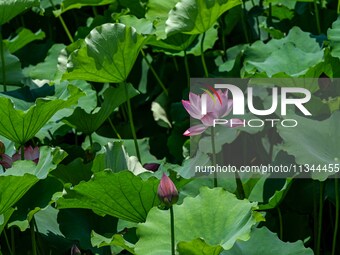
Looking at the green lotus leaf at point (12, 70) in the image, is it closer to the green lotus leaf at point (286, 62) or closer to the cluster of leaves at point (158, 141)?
the cluster of leaves at point (158, 141)

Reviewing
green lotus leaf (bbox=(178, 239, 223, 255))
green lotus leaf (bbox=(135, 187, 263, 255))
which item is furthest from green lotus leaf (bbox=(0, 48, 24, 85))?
green lotus leaf (bbox=(178, 239, 223, 255))

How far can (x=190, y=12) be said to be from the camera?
6.34ft

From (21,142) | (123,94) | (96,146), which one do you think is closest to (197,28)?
(123,94)

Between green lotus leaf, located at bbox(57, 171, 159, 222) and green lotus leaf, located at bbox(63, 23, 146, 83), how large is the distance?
0.39 m

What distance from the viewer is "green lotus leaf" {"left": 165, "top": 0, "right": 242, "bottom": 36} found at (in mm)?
1918

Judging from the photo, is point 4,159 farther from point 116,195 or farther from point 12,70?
point 12,70

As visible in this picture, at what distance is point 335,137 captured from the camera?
5.54 ft

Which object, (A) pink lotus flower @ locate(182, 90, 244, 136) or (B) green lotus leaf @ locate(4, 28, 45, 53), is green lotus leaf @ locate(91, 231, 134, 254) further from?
(B) green lotus leaf @ locate(4, 28, 45, 53)

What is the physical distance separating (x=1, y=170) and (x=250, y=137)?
62cm

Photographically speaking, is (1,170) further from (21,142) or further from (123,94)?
(123,94)

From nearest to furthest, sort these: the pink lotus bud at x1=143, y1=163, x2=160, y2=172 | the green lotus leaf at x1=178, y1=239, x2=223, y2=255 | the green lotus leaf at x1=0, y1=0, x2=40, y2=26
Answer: the green lotus leaf at x1=178, y1=239, x2=223, y2=255, the pink lotus bud at x1=143, y1=163, x2=160, y2=172, the green lotus leaf at x1=0, y1=0, x2=40, y2=26

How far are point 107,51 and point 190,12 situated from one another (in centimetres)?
22

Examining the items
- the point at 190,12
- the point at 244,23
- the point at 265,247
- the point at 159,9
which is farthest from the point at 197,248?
the point at 244,23

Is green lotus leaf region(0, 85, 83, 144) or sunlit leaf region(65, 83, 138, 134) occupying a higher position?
green lotus leaf region(0, 85, 83, 144)
